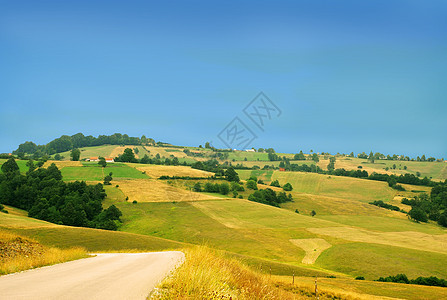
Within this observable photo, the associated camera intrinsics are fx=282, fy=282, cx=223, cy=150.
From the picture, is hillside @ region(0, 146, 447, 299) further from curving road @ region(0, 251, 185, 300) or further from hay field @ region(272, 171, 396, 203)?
curving road @ region(0, 251, 185, 300)

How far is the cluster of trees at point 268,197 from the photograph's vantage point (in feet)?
394

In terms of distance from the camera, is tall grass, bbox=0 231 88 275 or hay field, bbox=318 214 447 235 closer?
tall grass, bbox=0 231 88 275

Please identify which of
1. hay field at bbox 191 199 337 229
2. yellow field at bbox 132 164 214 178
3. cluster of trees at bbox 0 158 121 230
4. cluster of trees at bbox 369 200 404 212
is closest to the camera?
cluster of trees at bbox 0 158 121 230

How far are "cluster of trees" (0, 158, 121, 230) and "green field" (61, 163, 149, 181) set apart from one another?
1169 centimetres

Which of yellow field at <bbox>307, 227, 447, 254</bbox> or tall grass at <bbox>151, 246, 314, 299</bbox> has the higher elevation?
tall grass at <bbox>151, 246, 314, 299</bbox>

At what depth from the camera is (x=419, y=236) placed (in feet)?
266

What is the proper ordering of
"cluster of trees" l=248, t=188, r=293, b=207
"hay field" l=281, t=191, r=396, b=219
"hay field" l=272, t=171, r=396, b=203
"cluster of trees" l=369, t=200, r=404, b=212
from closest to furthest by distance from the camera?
"hay field" l=281, t=191, r=396, b=219
"cluster of trees" l=248, t=188, r=293, b=207
"cluster of trees" l=369, t=200, r=404, b=212
"hay field" l=272, t=171, r=396, b=203

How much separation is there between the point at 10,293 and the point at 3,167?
437 feet

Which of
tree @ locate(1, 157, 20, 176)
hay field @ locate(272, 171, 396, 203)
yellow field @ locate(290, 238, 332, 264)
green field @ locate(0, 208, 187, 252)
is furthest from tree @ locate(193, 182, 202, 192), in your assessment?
green field @ locate(0, 208, 187, 252)

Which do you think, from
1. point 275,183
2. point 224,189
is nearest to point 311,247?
point 224,189

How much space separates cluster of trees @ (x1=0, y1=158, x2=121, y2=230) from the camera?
7669 cm

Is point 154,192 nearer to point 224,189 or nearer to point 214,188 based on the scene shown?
point 214,188

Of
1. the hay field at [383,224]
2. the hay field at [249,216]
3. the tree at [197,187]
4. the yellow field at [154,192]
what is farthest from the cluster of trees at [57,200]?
the hay field at [383,224]

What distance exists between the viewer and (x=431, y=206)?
121625 mm
